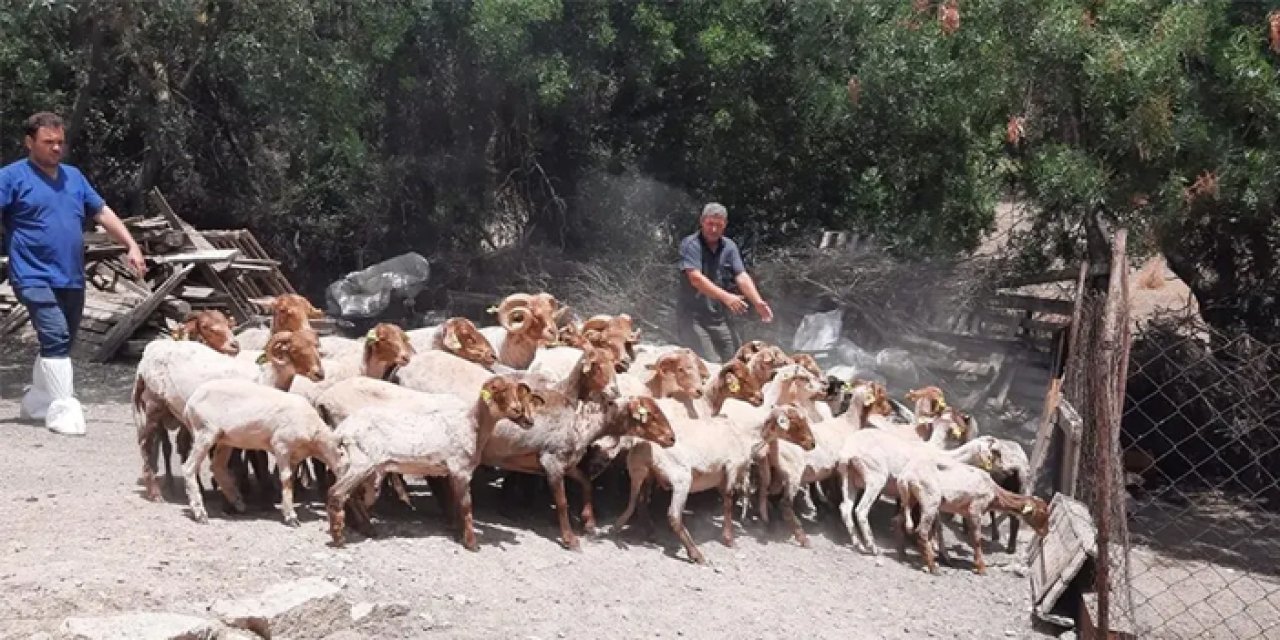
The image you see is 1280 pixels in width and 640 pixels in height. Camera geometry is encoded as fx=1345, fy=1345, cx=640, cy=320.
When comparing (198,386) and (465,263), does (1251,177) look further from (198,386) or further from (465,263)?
(465,263)

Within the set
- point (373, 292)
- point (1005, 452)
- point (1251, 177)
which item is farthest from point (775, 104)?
point (1005, 452)

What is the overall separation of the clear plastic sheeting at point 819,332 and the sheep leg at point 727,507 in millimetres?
5250

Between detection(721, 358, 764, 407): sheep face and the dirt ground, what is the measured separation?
68cm

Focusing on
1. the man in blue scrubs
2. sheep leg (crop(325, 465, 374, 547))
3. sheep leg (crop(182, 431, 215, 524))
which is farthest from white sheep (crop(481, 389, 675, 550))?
the man in blue scrubs

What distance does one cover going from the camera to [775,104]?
15.9m

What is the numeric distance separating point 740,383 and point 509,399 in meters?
2.07

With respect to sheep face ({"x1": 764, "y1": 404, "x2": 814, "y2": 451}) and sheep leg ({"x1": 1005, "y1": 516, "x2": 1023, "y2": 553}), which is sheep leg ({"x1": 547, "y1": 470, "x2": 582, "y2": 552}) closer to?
sheep face ({"x1": 764, "y1": 404, "x2": 814, "y2": 451})

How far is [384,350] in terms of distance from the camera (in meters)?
7.54

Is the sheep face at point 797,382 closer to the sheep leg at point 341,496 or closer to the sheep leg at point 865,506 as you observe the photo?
the sheep leg at point 865,506

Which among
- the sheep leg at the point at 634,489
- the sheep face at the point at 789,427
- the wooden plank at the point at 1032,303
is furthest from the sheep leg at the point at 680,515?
the wooden plank at the point at 1032,303

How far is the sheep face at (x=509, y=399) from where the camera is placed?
6508 mm

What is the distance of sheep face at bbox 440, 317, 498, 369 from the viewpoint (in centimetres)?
797

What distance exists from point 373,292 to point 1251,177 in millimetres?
9218

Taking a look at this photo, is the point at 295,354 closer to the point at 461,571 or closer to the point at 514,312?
the point at 461,571
